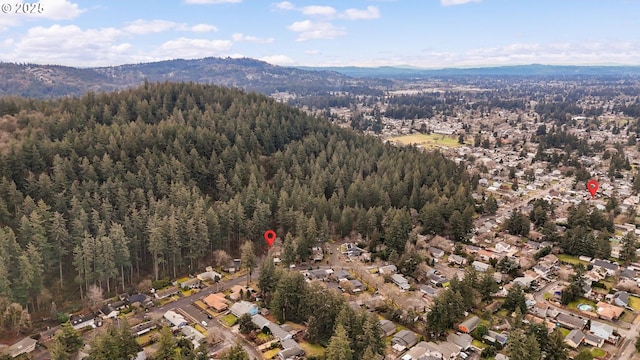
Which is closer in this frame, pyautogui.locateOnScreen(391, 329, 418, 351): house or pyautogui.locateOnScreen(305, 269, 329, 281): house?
pyautogui.locateOnScreen(391, 329, 418, 351): house

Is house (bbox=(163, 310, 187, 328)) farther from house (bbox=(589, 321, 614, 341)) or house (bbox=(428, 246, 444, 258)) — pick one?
house (bbox=(589, 321, 614, 341))

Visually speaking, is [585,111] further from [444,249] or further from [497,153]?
[444,249]

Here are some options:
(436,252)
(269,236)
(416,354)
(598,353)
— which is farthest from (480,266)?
(269,236)

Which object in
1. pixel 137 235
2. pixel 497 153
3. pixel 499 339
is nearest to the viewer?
pixel 499 339

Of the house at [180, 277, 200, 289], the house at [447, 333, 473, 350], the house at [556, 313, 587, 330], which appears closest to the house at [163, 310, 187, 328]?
the house at [180, 277, 200, 289]

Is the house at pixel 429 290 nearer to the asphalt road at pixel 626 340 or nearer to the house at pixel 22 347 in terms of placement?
the asphalt road at pixel 626 340

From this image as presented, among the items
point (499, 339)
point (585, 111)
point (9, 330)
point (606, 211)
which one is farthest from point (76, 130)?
point (585, 111)

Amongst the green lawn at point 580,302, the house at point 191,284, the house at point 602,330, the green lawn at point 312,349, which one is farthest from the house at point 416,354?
the house at point 191,284
